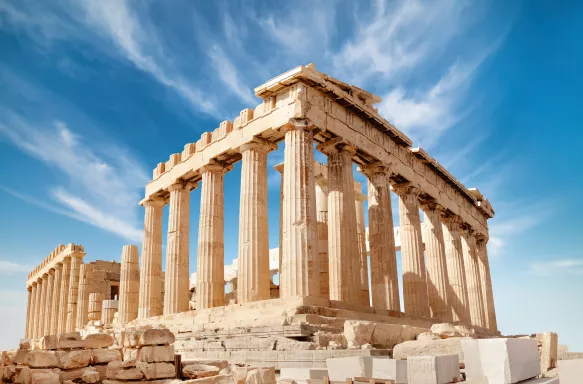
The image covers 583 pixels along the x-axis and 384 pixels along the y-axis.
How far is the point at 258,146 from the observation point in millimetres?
21672

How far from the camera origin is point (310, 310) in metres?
16.4

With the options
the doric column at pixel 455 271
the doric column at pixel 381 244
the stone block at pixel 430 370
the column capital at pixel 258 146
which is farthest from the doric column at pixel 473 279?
the stone block at pixel 430 370

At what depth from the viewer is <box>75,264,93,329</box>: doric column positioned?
124ft

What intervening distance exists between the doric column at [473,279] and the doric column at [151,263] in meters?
19.5

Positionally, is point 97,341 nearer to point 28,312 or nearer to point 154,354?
point 154,354

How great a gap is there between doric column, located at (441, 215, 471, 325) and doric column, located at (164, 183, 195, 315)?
591 inches

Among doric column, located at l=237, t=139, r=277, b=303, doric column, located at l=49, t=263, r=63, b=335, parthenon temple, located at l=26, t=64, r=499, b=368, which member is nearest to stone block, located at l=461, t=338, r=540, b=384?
parthenon temple, located at l=26, t=64, r=499, b=368

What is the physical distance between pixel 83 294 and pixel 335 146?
25669mm

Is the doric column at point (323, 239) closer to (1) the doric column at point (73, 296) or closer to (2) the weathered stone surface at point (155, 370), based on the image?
(2) the weathered stone surface at point (155, 370)

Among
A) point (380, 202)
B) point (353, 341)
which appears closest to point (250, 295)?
point (353, 341)

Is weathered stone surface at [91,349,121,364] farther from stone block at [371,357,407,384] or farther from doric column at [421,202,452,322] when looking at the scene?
doric column at [421,202,452,322]

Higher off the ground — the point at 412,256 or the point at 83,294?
the point at 412,256

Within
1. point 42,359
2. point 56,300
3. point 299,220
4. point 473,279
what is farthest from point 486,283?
point 56,300

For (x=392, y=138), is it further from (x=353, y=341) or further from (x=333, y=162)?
(x=353, y=341)
